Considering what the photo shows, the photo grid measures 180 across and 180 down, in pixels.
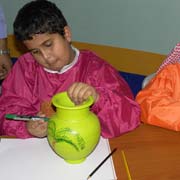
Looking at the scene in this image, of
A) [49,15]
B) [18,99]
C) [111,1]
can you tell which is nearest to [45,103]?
[18,99]

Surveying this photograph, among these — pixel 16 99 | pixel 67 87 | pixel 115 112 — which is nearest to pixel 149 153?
pixel 115 112

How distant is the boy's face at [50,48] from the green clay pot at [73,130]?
0.30 m

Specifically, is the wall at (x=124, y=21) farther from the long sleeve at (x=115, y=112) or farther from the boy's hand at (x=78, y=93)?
the boy's hand at (x=78, y=93)

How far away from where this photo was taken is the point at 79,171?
0.94m

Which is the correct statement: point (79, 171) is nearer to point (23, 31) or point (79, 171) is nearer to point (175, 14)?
point (23, 31)

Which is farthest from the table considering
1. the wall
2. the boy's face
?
the wall

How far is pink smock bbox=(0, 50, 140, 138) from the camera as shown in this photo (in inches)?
45.4

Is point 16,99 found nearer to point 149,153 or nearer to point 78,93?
point 78,93

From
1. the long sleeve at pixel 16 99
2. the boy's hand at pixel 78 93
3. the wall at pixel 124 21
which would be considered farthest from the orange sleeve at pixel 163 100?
the wall at pixel 124 21

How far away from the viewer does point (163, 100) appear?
3.99 feet

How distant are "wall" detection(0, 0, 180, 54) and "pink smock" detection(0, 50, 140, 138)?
1090 millimetres

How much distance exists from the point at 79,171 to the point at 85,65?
0.51 metres

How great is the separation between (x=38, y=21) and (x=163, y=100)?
1.62ft

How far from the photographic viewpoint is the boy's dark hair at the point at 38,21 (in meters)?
1.20
